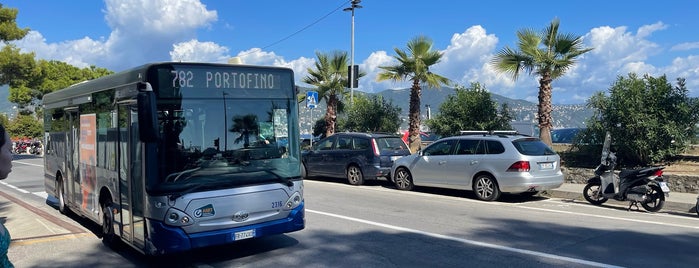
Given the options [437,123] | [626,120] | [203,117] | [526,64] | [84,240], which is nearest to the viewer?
[203,117]

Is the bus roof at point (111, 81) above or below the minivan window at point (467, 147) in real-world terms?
above

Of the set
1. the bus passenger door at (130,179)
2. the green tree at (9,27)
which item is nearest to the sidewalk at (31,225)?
the bus passenger door at (130,179)

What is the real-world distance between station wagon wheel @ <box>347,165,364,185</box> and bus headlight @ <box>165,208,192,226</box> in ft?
30.7

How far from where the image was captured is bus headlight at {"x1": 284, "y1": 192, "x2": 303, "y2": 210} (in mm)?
6447

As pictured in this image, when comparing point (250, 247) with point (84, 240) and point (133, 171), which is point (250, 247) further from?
point (84, 240)

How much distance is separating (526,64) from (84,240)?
14.0 meters

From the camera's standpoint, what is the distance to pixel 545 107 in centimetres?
1664

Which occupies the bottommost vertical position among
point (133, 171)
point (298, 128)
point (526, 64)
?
point (133, 171)

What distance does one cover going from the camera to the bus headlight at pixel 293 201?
6.45m

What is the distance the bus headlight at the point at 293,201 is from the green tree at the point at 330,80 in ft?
61.6

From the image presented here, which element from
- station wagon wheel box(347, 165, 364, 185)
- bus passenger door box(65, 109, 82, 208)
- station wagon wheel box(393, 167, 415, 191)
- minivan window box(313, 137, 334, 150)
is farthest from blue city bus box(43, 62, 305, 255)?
minivan window box(313, 137, 334, 150)

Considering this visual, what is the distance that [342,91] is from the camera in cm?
2591

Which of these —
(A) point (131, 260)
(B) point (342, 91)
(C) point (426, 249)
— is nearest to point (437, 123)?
(B) point (342, 91)

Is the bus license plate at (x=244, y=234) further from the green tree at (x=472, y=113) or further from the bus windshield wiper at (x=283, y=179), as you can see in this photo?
the green tree at (x=472, y=113)
